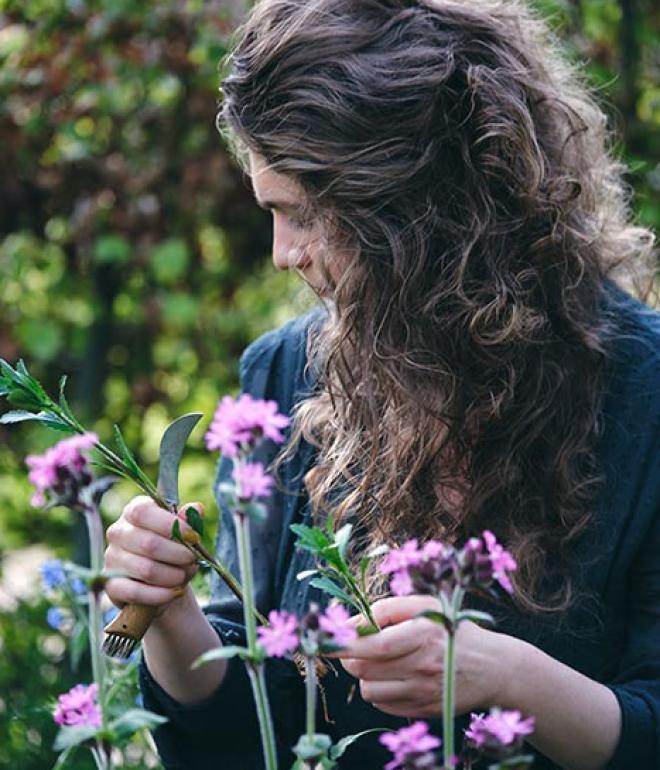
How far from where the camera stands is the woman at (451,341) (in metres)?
1.40

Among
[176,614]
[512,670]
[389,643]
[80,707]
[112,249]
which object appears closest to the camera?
[80,707]

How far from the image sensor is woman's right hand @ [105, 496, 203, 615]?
3.59 feet

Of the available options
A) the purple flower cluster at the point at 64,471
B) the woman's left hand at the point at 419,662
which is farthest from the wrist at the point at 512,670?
the purple flower cluster at the point at 64,471

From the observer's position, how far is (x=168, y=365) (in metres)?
2.92

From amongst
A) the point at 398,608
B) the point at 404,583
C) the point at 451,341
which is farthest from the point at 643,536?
the point at 404,583

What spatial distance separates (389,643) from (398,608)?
2.1 inches

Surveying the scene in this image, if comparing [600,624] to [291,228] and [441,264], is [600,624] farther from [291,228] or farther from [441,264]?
[291,228]

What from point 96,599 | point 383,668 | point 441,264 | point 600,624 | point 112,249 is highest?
point 96,599

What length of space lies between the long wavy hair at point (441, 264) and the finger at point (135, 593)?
0.39m

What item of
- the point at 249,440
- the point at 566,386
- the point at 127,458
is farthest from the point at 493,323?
the point at 249,440

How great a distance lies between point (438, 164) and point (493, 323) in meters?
0.19

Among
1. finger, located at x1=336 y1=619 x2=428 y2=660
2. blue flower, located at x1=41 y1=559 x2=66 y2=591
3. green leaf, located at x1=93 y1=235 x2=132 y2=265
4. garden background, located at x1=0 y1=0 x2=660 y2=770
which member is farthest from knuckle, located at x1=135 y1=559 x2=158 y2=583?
green leaf, located at x1=93 y1=235 x2=132 y2=265

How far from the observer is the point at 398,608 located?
0.99 metres

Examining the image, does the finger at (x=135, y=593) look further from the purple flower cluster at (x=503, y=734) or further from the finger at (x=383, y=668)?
the purple flower cluster at (x=503, y=734)
